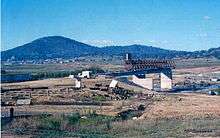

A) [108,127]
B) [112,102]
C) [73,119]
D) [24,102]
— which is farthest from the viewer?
[112,102]

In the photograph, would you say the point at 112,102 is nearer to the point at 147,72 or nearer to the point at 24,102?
the point at 24,102

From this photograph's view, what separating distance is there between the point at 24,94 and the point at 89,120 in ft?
76.6

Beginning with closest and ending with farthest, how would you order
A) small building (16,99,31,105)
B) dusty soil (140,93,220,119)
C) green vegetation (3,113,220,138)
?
green vegetation (3,113,220,138) < dusty soil (140,93,220,119) < small building (16,99,31,105)

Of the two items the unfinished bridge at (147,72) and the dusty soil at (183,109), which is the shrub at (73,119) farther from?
the unfinished bridge at (147,72)

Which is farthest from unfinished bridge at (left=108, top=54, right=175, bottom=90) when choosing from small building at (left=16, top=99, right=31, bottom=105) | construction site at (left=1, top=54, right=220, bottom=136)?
small building at (left=16, top=99, right=31, bottom=105)

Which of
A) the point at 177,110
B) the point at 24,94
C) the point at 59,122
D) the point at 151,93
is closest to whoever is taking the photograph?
the point at 59,122

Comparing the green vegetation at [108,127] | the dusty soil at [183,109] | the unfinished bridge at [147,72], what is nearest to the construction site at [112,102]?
the dusty soil at [183,109]

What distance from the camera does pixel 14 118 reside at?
38625 millimetres

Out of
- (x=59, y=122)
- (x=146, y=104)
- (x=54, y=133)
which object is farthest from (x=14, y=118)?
(x=146, y=104)

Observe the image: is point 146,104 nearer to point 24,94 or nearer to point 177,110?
point 177,110

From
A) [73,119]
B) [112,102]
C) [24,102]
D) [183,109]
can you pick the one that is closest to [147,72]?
[112,102]

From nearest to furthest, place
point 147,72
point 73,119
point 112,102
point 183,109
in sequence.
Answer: point 73,119
point 183,109
point 112,102
point 147,72

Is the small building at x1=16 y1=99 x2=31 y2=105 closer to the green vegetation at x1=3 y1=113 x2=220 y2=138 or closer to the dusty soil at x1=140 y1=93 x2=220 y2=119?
the green vegetation at x1=3 y1=113 x2=220 y2=138

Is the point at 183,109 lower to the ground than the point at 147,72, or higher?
lower
